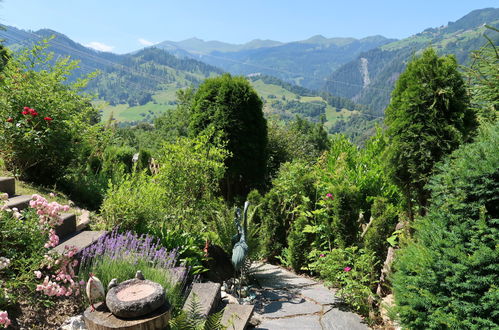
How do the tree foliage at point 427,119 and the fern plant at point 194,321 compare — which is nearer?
the fern plant at point 194,321

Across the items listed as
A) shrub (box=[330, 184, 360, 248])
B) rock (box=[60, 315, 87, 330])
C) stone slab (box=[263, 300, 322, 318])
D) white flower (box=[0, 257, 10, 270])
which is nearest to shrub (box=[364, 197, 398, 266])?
shrub (box=[330, 184, 360, 248])

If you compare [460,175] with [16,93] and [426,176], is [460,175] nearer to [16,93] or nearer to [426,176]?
[426,176]

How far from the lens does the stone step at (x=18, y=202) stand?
396 cm

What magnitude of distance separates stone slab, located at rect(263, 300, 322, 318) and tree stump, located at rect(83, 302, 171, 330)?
67.3 inches

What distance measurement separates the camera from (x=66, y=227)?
408 centimetres

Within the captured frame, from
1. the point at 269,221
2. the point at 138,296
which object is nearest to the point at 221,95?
the point at 269,221

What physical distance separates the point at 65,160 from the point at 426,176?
16.5 ft

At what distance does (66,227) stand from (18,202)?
0.58 meters

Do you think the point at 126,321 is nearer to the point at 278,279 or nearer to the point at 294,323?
the point at 294,323

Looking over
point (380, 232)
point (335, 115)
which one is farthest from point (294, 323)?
point (335, 115)

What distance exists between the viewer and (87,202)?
5.75m

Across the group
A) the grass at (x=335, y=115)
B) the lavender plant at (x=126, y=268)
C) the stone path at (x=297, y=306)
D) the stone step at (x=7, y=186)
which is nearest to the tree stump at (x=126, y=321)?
the lavender plant at (x=126, y=268)

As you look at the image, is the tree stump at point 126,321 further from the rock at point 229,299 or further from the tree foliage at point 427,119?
the tree foliage at point 427,119

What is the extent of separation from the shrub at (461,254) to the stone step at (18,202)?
12.9 ft
